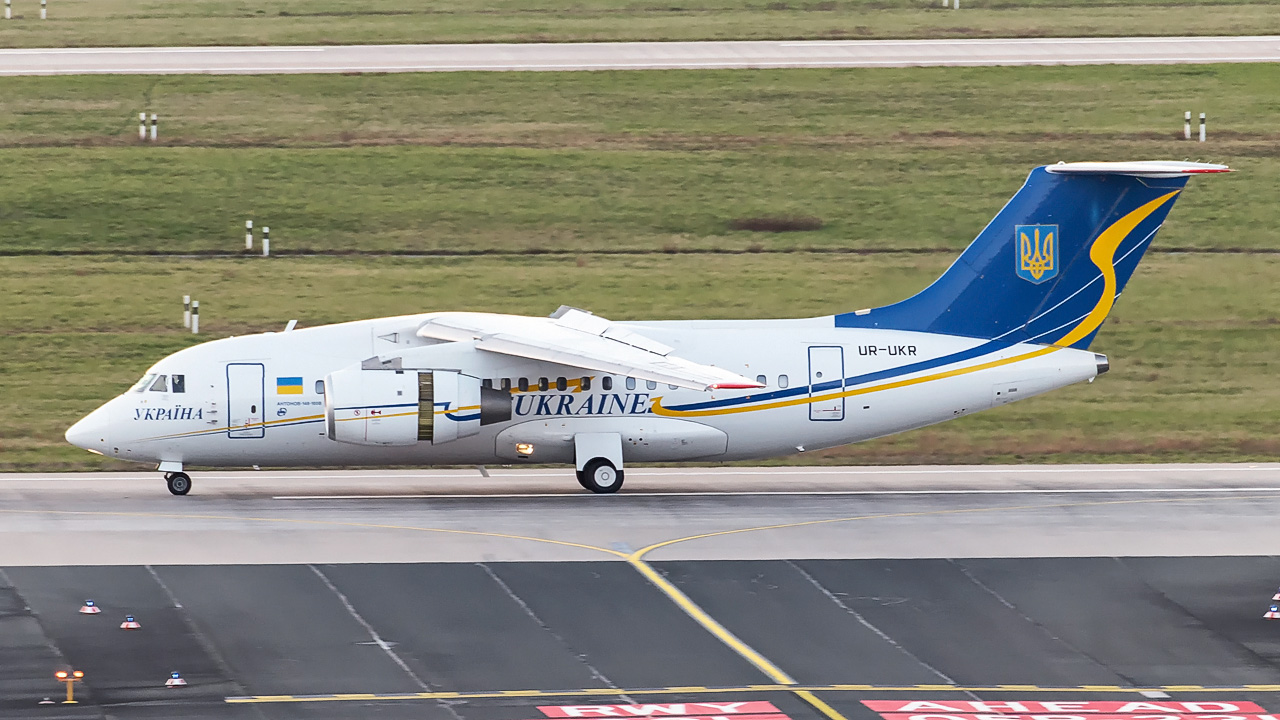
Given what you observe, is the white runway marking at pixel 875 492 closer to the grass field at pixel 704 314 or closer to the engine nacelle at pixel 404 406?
the engine nacelle at pixel 404 406

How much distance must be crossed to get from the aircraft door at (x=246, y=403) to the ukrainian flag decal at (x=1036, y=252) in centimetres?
1452

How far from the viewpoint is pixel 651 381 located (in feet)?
107

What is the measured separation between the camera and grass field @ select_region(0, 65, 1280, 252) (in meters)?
54.6

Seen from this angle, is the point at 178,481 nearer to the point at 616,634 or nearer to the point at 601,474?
the point at 601,474

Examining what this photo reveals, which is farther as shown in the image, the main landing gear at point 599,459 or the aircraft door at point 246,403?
the main landing gear at point 599,459

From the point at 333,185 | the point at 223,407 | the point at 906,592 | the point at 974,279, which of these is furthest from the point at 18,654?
the point at 333,185

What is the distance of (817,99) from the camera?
6219 cm

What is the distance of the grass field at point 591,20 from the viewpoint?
6744 cm

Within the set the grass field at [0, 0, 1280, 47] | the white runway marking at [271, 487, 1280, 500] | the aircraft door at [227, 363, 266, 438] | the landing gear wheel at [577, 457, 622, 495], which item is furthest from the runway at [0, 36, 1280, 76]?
the landing gear wheel at [577, 457, 622, 495]

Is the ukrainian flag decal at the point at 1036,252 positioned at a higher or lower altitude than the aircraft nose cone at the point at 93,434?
higher

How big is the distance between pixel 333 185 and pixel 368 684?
35707mm

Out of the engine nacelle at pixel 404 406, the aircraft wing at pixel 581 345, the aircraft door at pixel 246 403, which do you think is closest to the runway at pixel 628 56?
the aircraft wing at pixel 581 345

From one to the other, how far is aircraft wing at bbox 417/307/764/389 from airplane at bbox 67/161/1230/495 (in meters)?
0.06

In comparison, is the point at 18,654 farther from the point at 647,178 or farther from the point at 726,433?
the point at 647,178
